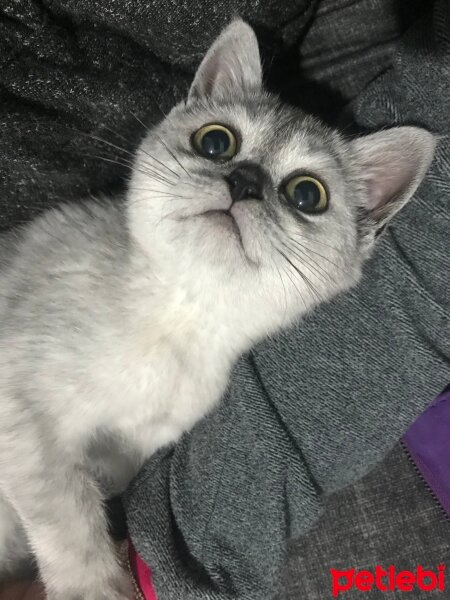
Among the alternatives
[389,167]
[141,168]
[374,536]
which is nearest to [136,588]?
[374,536]

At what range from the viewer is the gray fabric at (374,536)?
1483mm

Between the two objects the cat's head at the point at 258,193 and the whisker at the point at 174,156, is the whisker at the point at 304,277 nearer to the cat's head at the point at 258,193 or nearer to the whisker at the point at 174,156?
the cat's head at the point at 258,193

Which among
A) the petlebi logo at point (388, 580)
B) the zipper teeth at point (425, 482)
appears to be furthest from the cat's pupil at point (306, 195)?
the petlebi logo at point (388, 580)

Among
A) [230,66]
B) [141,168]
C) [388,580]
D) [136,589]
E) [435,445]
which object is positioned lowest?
[136,589]

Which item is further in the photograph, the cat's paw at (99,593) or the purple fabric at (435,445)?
the purple fabric at (435,445)

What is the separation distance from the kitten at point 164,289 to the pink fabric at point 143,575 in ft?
0.27

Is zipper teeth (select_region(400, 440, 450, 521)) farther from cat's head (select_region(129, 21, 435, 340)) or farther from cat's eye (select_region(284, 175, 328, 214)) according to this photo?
cat's eye (select_region(284, 175, 328, 214))

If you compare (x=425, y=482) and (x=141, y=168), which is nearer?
(x=141, y=168)

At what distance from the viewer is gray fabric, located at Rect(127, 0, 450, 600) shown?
3.54ft

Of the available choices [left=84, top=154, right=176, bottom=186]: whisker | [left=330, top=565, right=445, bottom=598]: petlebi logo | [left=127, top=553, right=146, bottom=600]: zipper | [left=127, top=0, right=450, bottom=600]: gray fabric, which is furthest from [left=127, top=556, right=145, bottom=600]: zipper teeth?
[left=84, top=154, right=176, bottom=186]: whisker

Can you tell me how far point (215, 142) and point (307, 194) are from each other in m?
0.22

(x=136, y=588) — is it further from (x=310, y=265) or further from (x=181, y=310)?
(x=310, y=265)

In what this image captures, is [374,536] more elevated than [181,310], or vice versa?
[181,310]

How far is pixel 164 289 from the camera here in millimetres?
1136
